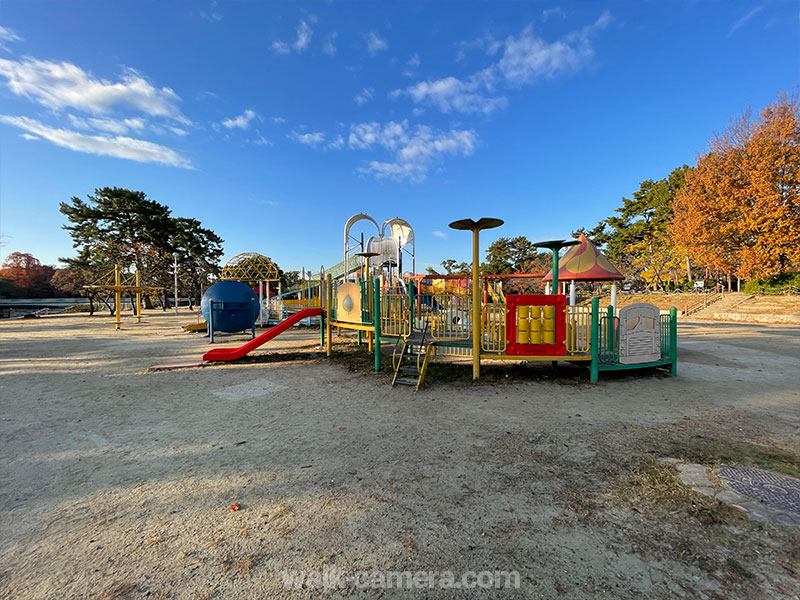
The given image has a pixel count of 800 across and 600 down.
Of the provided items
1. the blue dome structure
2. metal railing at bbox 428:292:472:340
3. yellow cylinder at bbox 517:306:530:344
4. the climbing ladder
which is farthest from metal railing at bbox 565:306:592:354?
the blue dome structure

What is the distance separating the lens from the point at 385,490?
10.7 feet

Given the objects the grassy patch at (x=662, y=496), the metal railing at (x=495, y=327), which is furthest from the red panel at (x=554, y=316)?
the grassy patch at (x=662, y=496)

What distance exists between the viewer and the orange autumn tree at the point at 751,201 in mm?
26792

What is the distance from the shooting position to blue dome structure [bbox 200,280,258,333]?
14.6m

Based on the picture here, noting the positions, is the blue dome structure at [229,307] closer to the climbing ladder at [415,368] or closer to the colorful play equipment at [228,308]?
the colorful play equipment at [228,308]

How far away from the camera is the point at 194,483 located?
3424 mm

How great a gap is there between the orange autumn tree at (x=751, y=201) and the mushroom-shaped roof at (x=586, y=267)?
2673 centimetres

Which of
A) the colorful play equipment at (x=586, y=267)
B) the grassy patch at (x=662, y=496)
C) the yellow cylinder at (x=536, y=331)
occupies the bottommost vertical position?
the grassy patch at (x=662, y=496)

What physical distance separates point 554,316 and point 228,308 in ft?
42.6

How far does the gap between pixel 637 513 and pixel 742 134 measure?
4251 centimetres

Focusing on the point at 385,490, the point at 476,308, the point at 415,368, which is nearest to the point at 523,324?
the point at 476,308

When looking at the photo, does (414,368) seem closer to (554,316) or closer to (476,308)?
(476,308)

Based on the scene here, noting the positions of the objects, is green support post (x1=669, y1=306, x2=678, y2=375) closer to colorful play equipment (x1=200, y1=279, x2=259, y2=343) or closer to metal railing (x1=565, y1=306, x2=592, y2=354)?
metal railing (x1=565, y1=306, x2=592, y2=354)

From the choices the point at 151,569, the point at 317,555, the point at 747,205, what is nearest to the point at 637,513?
the point at 317,555
